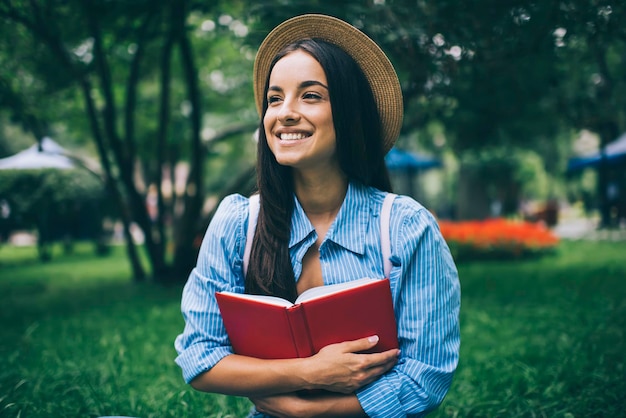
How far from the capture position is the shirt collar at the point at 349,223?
1647 mm

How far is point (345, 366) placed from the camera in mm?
1460

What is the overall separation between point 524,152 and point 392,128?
15.2 meters

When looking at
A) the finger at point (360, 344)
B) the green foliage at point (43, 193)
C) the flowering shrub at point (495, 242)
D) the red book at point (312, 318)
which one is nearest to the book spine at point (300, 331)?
the red book at point (312, 318)

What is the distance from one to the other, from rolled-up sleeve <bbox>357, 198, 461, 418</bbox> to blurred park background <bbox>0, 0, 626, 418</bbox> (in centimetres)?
85

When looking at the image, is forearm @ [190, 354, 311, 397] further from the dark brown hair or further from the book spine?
the dark brown hair

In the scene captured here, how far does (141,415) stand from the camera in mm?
2967

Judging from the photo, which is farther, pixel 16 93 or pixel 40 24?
pixel 40 24

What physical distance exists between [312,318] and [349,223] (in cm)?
36

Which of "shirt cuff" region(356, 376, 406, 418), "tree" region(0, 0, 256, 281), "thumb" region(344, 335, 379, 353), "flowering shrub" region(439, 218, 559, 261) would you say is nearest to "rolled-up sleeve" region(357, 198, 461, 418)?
"shirt cuff" region(356, 376, 406, 418)

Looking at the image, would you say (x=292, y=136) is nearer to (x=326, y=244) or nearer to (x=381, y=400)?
(x=326, y=244)

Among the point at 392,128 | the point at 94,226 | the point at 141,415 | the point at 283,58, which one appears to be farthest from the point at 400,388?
the point at 94,226

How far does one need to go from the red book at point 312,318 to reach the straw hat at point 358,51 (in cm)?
68

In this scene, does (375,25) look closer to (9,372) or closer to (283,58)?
(283,58)

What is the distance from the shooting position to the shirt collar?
1647 mm
